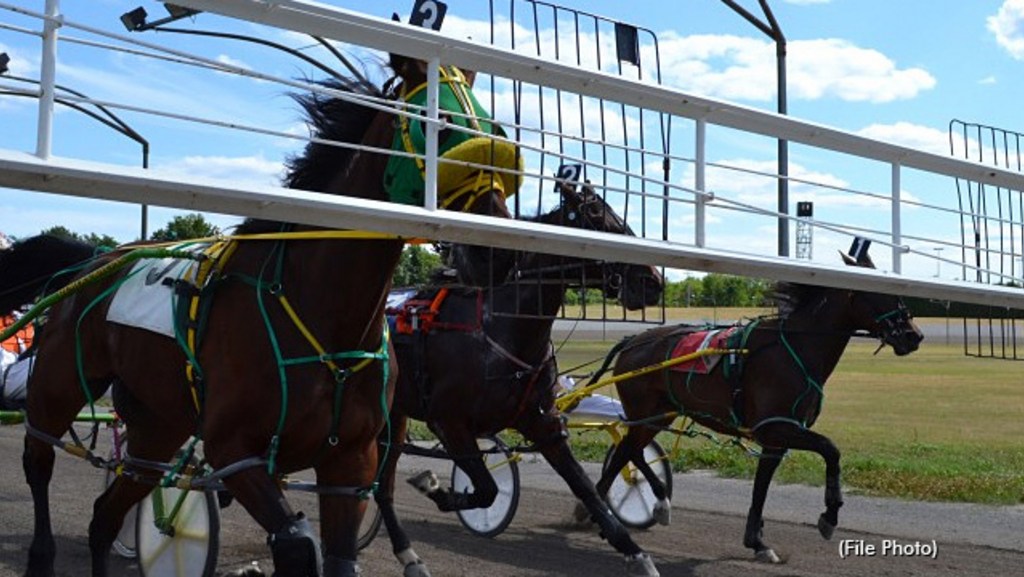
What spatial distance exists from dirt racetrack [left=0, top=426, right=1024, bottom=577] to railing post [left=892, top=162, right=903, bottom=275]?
303 cm

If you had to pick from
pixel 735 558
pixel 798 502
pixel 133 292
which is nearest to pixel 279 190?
pixel 133 292

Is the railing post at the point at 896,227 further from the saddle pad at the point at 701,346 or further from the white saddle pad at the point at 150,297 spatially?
the saddle pad at the point at 701,346

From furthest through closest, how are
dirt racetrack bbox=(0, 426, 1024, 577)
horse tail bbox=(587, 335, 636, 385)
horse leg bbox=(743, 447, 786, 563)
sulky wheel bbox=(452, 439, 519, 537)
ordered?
horse tail bbox=(587, 335, 636, 385) → sulky wheel bbox=(452, 439, 519, 537) → horse leg bbox=(743, 447, 786, 563) → dirt racetrack bbox=(0, 426, 1024, 577)

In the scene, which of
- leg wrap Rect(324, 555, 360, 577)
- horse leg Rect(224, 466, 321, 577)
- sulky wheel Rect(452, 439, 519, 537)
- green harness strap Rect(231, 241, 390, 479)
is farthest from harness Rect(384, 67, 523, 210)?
sulky wheel Rect(452, 439, 519, 537)

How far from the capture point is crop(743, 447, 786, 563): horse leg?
9242 millimetres

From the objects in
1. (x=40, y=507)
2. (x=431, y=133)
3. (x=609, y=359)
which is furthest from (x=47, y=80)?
(x=609, y=359)

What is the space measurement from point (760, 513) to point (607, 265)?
2.95 m

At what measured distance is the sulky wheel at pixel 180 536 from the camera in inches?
273

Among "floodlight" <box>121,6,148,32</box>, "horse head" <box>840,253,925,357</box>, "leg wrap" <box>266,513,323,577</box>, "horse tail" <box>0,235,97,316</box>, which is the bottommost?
"leg wrap" <box>266,513,323,577</box>

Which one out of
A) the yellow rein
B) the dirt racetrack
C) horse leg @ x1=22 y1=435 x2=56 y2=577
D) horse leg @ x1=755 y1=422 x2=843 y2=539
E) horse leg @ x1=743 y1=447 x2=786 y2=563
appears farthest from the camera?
the yellow rein

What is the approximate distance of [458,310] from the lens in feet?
30.7

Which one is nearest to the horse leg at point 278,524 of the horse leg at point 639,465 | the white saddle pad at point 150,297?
the white saddle pad at point 150,297

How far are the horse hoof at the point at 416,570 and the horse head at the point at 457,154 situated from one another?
331cm

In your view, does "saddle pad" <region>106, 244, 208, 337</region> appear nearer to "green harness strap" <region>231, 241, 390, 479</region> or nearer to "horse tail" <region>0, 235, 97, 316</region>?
"green harness strap" <region>231, 241, 390, 479</region>
